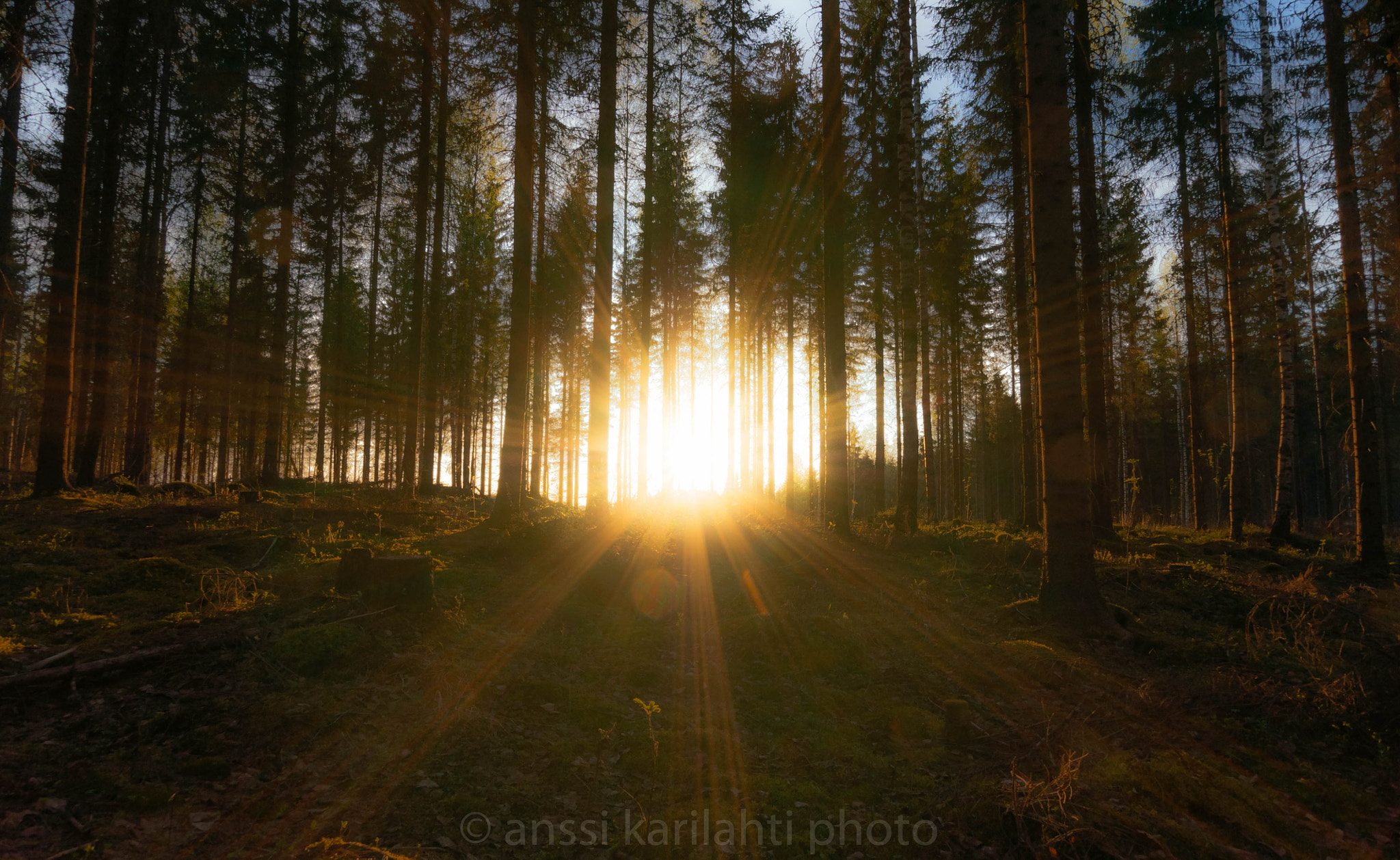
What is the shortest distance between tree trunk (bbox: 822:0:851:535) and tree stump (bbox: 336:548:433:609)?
7.93 metres

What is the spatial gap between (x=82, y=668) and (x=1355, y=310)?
1705 cm

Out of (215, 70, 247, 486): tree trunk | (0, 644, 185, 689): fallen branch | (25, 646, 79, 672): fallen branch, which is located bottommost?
(0, 644, 185, 689): fallen branch

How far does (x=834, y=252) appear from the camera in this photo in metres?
11.9

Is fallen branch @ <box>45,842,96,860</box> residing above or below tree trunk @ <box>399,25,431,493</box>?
below

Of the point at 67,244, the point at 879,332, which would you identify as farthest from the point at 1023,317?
the point at 67,244

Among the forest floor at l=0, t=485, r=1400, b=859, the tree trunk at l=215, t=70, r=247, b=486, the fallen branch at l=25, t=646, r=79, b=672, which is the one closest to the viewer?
the forest floor at l=0, t=485, r=1400, b=859

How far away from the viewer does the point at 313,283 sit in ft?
91.1

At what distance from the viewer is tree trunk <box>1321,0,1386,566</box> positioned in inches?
377

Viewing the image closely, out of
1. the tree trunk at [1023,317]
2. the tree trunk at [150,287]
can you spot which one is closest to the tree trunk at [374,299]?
the tree trunk at [150,287]

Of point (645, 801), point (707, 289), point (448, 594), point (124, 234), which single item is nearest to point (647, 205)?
point (707, 289)

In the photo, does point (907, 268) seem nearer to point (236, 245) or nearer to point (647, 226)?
point (647, 226)

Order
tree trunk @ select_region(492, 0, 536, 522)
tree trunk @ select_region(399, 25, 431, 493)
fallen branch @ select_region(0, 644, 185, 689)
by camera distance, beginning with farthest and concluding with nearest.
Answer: tree trunk @ select_region(399, 25, 431, 493) < tree trunk @ select_region(492, 0, 536, 522) < fallen branch @ select_region(0, 644, 185, 689)

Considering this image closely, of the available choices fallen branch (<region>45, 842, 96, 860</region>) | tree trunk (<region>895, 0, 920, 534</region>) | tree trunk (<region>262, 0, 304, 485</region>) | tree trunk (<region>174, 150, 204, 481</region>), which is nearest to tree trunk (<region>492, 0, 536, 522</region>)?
tree trunk (<region>895, 0, 920, 534</region>)

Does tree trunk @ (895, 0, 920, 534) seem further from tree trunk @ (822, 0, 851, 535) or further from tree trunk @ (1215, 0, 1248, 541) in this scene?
tree trunk @ (1215, 0, 1248, 541)
